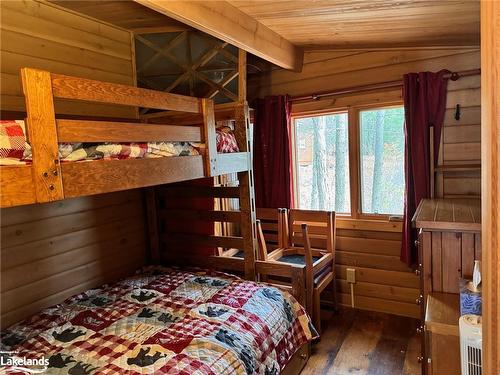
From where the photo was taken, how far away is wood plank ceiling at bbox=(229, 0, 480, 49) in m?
1.65

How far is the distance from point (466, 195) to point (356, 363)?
1.44 metres

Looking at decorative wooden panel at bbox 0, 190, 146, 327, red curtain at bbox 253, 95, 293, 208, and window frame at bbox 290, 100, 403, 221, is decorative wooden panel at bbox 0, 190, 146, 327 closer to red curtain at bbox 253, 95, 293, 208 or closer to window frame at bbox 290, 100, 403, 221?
red curtain at bbox 253, 95, 293, 208

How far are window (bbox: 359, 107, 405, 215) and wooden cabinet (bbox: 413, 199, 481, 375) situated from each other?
113 centimetres

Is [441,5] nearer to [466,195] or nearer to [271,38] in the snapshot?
[271,38]

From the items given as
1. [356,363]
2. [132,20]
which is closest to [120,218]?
[132,20]

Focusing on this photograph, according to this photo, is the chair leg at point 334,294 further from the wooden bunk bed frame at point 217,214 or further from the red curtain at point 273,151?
the wooden bunk bed frame at point 217,214

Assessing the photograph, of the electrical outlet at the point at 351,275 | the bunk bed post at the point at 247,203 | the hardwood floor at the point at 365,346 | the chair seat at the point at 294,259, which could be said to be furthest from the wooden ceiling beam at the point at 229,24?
the hardwood floor at the point at 365,346

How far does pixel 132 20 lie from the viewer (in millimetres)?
2602

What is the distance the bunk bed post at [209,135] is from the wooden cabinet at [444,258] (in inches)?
45.7

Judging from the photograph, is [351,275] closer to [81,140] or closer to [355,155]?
[355,155]

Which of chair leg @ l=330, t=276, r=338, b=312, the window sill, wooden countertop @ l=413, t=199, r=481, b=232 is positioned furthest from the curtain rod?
chair leg @ l=330, t=276, r=338, b=312

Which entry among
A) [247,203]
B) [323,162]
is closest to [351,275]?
[323,162]

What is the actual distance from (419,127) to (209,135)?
1.60 meters

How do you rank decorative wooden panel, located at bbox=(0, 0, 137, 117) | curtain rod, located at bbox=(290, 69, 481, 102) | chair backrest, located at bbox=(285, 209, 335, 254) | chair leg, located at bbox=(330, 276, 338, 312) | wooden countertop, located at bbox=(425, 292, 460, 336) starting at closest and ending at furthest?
1. wooden countertop, located at bbox=(425, 292, 460, 336)
2. decorative wooden panel, located at bbox=(0, 0, 137, 117)
3. curtain rod, located at bbox=(290, 69, 481, 102)
4. chair backrest, located at bbox=(285, 209, 335, 254)
5. chair leg, located at bbox=(330, 276, 338, 312)
